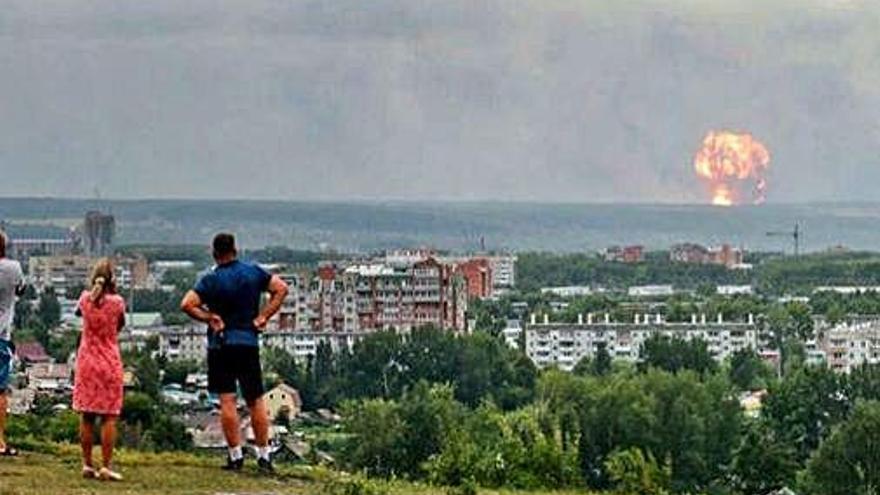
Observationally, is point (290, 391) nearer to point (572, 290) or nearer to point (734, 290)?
point (734, 290)

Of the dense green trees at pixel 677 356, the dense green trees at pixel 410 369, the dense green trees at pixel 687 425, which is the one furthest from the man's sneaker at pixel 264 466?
the dense green trees at pixel 677 356

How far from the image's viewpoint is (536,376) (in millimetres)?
78500

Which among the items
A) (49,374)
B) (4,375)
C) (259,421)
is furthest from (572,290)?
(259,421)

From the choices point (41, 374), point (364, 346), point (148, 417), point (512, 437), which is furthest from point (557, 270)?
point (512, 437)

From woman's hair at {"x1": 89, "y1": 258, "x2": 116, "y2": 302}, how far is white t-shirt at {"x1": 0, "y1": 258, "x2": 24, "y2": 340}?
2.27ft

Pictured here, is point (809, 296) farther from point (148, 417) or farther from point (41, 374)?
point (148, 417)

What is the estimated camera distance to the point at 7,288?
39.2 feet

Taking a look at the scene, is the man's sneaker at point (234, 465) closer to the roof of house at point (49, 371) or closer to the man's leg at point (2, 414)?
the man's leg at point (2, 414)

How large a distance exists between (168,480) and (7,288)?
1.45m

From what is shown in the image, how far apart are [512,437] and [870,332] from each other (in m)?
95.2

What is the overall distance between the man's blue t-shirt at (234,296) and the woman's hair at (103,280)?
428mm

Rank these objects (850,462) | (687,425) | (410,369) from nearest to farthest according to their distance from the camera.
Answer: (850,462) < (687,425) < (410,369)

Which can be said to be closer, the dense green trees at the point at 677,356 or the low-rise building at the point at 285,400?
the low-rise building at the point at 285,400

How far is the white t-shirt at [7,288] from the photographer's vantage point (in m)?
11.9
